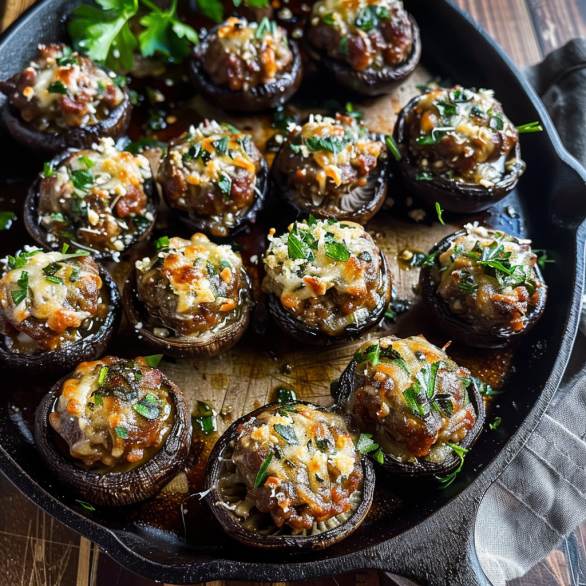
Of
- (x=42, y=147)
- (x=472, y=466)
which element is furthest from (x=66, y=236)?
(x=472, y=466)

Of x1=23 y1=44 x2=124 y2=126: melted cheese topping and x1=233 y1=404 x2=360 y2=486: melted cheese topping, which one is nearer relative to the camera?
x1=233 y1=404 x2=360 y2=486: melted cheese topping

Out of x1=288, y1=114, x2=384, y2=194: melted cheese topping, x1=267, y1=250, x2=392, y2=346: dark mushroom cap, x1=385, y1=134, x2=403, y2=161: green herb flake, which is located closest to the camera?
x1=267, y1=250, x2=392, y2=346: dark mushroom cap

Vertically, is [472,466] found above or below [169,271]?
below

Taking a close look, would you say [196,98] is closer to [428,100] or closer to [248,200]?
[248,200]

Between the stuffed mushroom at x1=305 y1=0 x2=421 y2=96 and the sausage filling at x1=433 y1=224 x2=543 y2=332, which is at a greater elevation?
the stuffed mushroom at x1=305 y1=0 x2=421 y2=96

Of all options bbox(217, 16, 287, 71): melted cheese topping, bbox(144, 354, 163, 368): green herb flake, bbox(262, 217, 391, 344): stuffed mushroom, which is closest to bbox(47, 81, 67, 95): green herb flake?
bbox(217, 16, 287, 71): melted cheese topping

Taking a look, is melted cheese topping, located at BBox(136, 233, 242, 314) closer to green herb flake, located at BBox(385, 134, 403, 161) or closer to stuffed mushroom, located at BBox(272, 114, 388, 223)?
stuffed mushroom, located at BBox(272, 114, 388, 223)

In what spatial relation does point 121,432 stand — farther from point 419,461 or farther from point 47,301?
point 419,461
